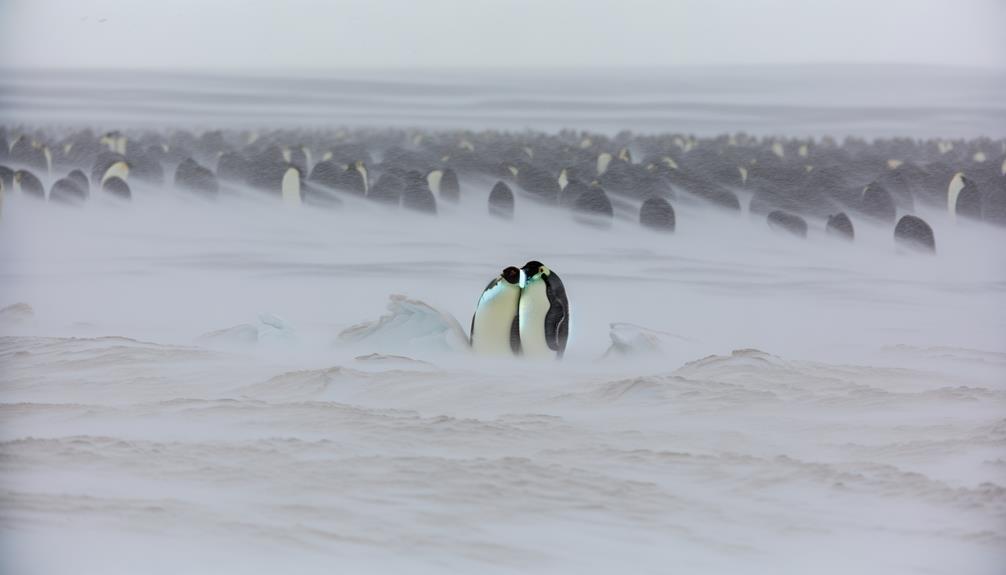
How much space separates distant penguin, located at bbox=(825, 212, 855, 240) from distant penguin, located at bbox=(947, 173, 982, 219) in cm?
21

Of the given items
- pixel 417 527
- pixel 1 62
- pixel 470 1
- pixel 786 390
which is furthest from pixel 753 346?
pixel 1 62

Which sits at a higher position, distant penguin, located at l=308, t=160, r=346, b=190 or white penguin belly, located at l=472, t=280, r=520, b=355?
distant penguin, located at l=308, t=160, r=346, b=190

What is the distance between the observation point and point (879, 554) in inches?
67.6

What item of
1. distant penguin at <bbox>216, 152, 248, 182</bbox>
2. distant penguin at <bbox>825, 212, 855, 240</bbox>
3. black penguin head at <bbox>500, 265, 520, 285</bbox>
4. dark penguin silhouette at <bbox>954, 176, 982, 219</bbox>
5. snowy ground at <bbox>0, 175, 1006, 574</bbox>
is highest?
dark penguin silhouette at <bbox>954, 176, 982, 219</bbox>

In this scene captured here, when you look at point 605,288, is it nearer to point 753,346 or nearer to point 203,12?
point 753,346

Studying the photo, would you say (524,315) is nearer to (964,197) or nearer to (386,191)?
(386,191)

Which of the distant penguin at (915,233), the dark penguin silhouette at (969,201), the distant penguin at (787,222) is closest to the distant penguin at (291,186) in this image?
the distant penguin at (787,222)

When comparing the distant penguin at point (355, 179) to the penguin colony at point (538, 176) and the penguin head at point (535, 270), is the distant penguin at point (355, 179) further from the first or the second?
the penguin head at point (535, 270)

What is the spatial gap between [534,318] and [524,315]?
2 centimetres

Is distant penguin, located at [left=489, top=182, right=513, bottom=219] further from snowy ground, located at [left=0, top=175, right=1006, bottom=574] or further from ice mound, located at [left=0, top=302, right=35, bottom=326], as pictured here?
ice mound, located at [left=0, top=302, right=35, bottom=326]

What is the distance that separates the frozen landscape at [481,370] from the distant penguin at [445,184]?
0.8 inches

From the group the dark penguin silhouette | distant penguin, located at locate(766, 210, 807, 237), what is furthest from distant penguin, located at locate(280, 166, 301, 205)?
the dark penguin silhouette

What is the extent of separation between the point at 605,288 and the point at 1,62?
133 cm

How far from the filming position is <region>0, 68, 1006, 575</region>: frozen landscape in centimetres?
172
